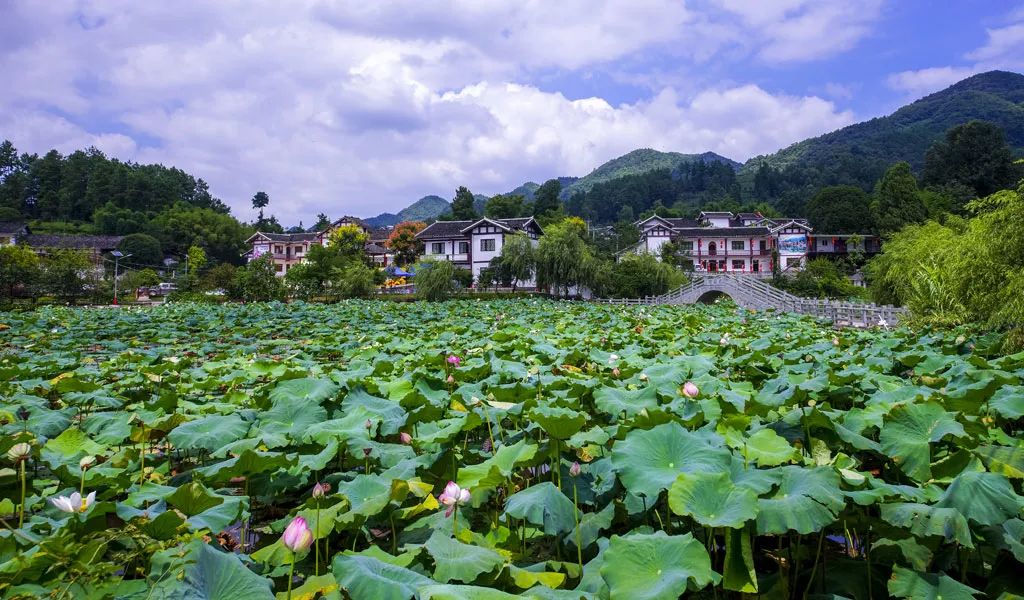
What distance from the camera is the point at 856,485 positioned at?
1.57m

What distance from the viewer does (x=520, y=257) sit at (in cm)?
3122

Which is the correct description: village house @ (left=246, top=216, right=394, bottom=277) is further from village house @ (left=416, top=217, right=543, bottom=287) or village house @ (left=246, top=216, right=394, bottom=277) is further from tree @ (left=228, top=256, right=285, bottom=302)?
tree @ (left=228, top=256, right=285, bottom=302)

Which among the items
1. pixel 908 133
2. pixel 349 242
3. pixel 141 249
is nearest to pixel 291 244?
pixel 141 249

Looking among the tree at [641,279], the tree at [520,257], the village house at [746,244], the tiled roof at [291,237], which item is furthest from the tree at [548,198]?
the tree at [520,257]

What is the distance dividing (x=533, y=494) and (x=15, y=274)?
32.8 meters

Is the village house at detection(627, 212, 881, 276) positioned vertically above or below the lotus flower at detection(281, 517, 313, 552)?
above

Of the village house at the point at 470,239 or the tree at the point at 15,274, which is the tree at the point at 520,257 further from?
the tree at the point at 15,274

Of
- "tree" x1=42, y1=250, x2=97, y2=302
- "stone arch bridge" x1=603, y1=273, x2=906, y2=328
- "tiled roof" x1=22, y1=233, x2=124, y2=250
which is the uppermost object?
"tiled roof" x1=22, y1=233, x2=124, y2=250

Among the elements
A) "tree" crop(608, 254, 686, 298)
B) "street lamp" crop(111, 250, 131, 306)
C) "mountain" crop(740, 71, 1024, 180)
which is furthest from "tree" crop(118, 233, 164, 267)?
"mountain" crop(740, 71, 1024, 180)

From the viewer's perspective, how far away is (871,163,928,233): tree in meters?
42.1

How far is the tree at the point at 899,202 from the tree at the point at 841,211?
4384mm

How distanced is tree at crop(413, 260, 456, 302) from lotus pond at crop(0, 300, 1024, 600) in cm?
2348

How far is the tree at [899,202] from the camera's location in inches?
1657

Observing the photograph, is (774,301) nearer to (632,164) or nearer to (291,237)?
(291,237)
